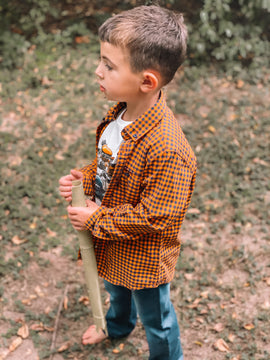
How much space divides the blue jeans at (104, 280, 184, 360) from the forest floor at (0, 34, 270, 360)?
0.33 m

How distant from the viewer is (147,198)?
69.1 inches

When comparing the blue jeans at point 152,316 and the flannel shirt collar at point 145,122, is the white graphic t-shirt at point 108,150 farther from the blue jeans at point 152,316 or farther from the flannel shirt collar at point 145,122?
the blue jeans at point 152,316

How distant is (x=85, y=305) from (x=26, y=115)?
253 centimetres

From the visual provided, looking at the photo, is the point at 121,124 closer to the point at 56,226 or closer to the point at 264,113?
the point at 56,226

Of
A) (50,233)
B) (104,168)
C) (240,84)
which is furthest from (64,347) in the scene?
(240,84)

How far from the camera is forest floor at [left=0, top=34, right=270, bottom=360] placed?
9.64ft

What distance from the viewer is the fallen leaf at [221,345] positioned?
2854mm

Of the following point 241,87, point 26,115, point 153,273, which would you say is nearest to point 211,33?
point 241,87

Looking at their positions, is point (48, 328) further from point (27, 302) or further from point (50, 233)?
point (50, 233)

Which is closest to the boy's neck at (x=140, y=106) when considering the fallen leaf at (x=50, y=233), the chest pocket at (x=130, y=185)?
the chest pocket at (x=130, y=185)

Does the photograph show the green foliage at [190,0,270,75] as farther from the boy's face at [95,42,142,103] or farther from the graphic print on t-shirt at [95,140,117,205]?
the boy's face at [95,42,142,103]

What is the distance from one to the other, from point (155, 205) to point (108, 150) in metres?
0.37

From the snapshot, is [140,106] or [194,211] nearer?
[140,106]

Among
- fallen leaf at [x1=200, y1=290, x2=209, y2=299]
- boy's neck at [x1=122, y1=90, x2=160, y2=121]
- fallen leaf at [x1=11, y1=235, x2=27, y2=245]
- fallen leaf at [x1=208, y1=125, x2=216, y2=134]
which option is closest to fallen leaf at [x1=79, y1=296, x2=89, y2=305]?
fallen leaf at [x1=11, y1=235, x2=27, y2=245]
